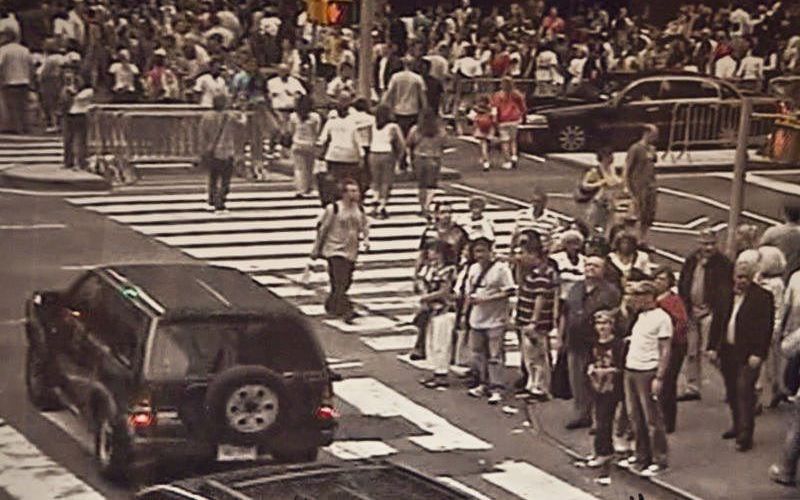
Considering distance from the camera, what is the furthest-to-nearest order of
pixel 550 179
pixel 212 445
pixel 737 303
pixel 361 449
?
1. pixel 550 179
2. pixel 737 303
3. pixel 361 449
4. pixel 212 445

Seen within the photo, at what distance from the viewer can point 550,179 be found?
937 centimetres

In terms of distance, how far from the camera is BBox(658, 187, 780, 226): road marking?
9.07 meters

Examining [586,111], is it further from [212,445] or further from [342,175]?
[212,445]

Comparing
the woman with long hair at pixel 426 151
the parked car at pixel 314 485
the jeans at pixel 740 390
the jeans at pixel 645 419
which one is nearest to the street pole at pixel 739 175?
the jeans at pixel 740 390

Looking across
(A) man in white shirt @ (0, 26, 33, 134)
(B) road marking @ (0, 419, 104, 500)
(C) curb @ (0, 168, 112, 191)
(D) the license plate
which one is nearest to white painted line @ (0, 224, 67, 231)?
(C) curb @ (0, 168, 112, 191)

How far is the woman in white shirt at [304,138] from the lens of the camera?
9.41 metres

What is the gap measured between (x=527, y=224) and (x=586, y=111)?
0.55m

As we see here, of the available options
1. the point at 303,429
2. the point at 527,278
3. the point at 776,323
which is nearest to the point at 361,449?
the point at 303,429

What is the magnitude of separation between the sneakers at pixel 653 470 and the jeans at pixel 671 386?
0.65ft

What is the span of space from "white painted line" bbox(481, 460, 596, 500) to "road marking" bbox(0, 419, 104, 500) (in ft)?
5.06

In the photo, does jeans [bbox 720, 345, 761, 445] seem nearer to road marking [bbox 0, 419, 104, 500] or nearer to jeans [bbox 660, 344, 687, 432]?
jeans [bbox 660, 344, 687, 432]

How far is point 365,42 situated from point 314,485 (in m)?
2.91

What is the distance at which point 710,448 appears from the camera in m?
8.53

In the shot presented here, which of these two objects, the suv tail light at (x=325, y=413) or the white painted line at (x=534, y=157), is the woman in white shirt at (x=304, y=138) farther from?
the suv tail light at (x=325, y=413)
